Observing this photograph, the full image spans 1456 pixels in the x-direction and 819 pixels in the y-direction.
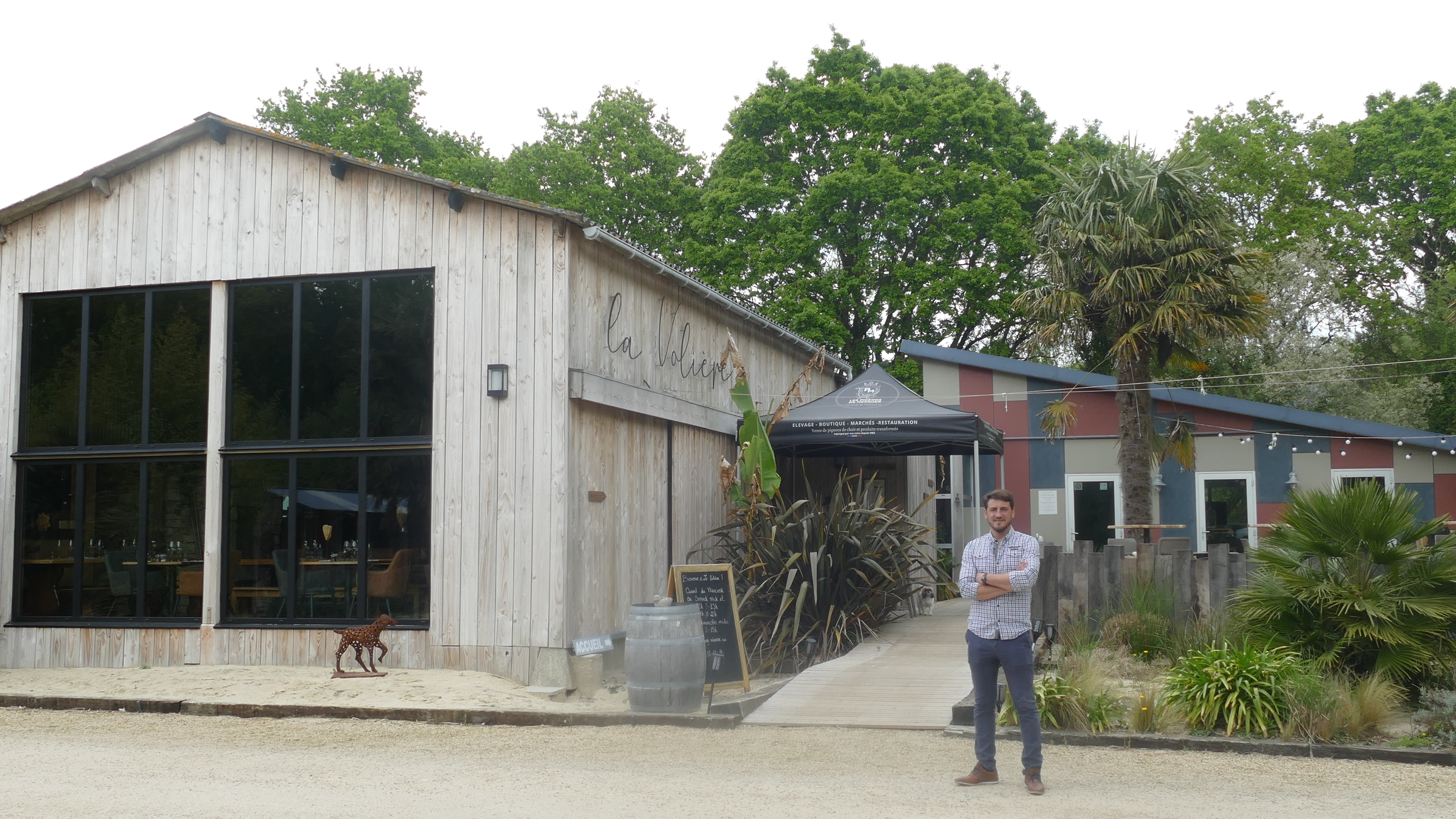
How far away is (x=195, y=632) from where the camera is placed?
1136 centimetres

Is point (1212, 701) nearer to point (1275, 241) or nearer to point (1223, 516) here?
point (1223, 516)

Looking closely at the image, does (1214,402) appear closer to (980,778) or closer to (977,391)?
(977,391)

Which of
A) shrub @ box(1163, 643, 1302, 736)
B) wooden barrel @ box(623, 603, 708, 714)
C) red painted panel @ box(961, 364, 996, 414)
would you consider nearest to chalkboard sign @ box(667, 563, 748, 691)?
wooden barrel @ box(623, 603, 708, 714)

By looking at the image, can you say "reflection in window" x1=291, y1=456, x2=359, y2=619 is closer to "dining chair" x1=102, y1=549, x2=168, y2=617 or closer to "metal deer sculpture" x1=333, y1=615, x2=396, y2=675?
"metal deer sculpture" x1=333, y1=615, x2=396, y2=675

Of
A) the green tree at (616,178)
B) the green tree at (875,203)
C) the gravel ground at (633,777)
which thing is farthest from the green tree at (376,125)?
the gravel ground at (633,777)

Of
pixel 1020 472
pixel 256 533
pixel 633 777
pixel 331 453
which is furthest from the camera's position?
pixel 1020 472

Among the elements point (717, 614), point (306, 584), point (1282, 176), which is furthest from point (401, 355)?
point (1282, 176)

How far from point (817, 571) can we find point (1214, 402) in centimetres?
1101

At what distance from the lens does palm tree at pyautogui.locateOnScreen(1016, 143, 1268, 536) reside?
15.7m

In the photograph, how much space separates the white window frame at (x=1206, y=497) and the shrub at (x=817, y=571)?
9.24 meters

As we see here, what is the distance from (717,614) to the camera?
10.1 metres

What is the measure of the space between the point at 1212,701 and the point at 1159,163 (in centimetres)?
1052

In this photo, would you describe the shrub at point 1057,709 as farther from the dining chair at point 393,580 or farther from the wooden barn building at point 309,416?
the dining chair at point 393,580

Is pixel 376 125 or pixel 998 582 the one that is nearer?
pixel 998 582
